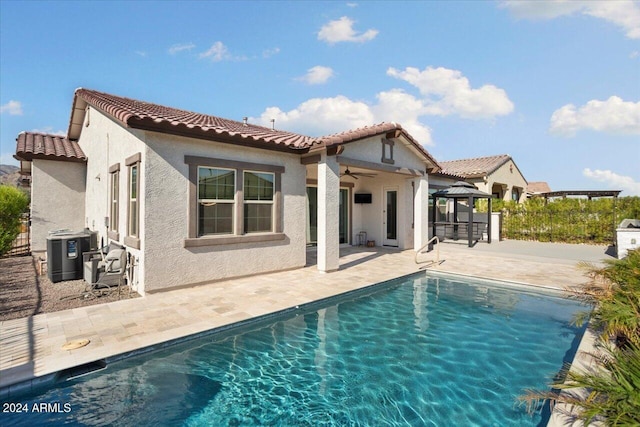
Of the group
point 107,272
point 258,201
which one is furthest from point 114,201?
point 258,201

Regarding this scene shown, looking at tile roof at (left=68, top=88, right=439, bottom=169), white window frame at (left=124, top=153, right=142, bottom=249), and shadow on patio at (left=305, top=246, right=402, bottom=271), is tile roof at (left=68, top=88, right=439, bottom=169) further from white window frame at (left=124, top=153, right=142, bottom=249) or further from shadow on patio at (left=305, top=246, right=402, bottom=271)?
shadow on patio at (left=305, top=246, right=402, bottom=271)

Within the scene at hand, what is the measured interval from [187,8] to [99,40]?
4.22m

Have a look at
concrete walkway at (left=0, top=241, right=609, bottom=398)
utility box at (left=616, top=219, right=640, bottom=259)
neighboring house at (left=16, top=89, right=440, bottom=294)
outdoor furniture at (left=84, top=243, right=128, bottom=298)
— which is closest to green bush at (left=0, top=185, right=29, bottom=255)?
neighboring house at (left=16, top=89, right=440, bottom=294)

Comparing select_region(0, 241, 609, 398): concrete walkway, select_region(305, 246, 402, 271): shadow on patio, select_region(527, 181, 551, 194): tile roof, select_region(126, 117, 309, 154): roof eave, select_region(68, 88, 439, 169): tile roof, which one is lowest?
select_region(0, 241, 609, 398): concrete walkway

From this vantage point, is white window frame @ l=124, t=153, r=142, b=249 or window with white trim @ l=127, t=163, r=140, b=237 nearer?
white window frame @ l=124, t=153, r=142, b=249

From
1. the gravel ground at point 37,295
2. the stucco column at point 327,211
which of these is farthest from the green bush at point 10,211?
the stucco column at point 327,211

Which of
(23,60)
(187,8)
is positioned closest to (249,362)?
(187,8)

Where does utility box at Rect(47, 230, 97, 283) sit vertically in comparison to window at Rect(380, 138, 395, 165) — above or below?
below

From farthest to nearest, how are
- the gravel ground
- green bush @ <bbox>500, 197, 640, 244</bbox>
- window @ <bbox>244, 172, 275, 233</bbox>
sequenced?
green bush @ <bbox>500, 197, 640, 244</bbox>
window @ <bbox>244, 172, 275, 233</bbox>
the gravel ground

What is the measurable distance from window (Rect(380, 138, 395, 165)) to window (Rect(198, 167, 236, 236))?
6548 mm

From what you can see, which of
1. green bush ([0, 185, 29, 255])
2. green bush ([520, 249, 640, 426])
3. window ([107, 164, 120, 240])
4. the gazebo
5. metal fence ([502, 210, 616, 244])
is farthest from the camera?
metal fence ([502, 210, 616, 244])

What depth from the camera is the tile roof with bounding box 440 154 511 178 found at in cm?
2589

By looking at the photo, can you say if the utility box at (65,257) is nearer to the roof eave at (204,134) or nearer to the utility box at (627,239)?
the roof eave at (204,134)

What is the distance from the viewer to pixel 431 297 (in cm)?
874
